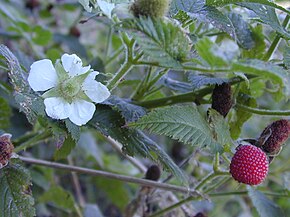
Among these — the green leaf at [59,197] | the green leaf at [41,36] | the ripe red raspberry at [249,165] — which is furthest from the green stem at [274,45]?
the green leaf at [41,36]

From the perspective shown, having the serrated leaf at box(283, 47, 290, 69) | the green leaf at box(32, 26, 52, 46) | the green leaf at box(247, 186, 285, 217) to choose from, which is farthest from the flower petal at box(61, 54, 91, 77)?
the green leaf at box(32, 26, 52, 46)

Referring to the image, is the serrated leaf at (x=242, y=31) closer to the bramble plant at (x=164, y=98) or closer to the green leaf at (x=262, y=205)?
the bramble plant at (x=164, y=98)

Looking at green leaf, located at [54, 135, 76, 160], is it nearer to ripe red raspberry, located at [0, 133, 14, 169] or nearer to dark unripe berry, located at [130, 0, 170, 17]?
ripe red raspberry, located at [0, 133, 14, 169]

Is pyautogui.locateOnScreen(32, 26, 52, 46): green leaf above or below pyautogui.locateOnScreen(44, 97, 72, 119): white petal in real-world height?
below

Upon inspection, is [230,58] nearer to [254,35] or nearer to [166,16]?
[166,16]

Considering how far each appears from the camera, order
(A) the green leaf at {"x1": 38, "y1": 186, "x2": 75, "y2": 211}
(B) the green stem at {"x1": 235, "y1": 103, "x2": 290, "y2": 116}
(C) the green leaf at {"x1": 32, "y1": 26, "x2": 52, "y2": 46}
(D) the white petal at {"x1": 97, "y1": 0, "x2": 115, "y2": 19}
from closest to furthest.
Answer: (D) the white petal at {"x1": 97, "y1": 0, "x2": 115, "y2": 19} < (B) the green stem at {"x1": 235, "y1": 103, "x2": 290, "y2": 116} < (A) the green leaf at {"x1": 38, "y1": 186, "x2": 75, "y2": 211} < (C) the green leaf at {"x1": 32, "y1": 26, "x2": 52, "y2": 46}

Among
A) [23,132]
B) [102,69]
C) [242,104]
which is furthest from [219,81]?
[23,132]

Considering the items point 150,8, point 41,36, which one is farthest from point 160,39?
point 41,36
